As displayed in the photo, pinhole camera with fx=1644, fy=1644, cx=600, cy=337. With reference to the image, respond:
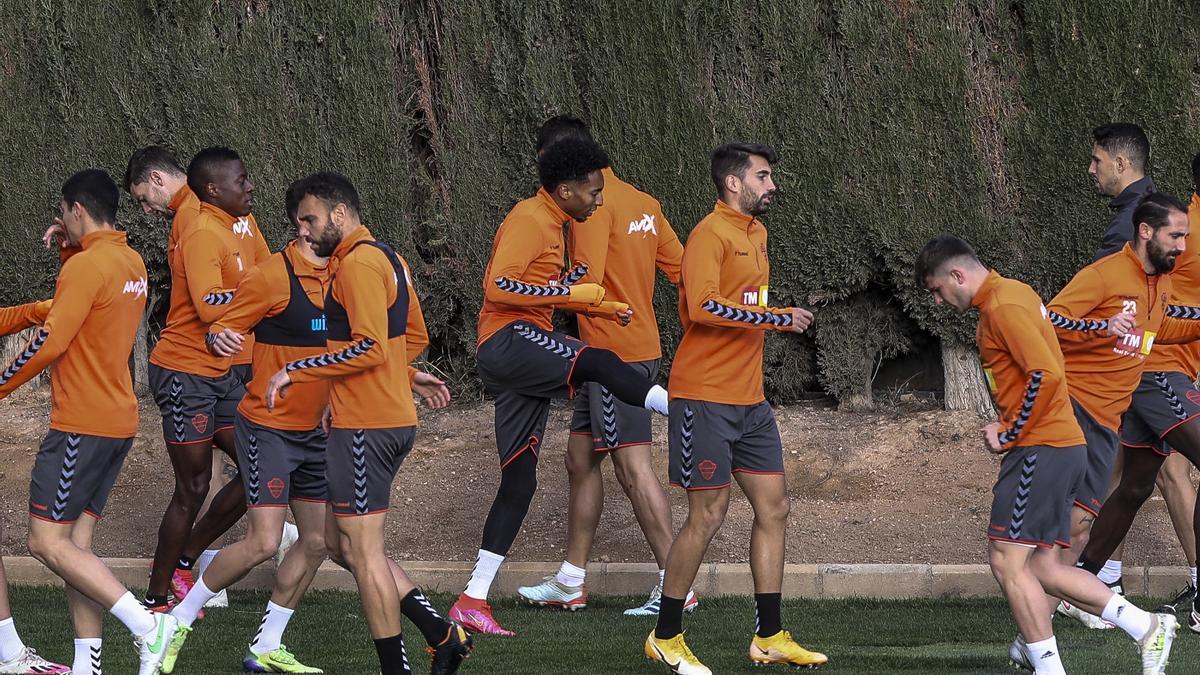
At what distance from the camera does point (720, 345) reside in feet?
24.0

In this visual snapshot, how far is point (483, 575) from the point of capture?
322 inches

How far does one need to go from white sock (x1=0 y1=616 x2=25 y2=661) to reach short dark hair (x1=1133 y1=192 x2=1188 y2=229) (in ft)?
17.4

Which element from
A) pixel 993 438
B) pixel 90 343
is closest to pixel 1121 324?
pixel 993 438

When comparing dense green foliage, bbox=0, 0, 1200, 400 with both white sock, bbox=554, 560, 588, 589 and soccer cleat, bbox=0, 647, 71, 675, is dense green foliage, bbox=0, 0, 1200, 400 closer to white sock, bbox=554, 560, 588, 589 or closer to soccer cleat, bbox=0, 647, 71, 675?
white sock, bbox=554, 560, 588, 589

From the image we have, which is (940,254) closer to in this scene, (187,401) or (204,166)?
(204,166)

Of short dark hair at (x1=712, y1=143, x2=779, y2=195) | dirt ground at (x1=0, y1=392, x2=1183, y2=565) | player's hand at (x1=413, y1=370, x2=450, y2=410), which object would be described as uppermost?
short dark hair at (x1=712, y1=143, x2=779, y2=195)

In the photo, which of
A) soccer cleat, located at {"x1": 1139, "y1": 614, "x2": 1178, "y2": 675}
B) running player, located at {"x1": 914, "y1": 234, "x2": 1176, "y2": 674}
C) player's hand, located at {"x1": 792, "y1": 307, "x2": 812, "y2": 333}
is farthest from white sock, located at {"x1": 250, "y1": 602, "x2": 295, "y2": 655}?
soccer cleat, located at {"x1": 1139, "y1": 614, "x2": 1178, "y2": 675}

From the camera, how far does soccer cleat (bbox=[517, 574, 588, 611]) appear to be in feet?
28.6

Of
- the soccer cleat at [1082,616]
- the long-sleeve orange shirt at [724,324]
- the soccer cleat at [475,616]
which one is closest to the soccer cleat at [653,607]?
the soccer cleat at [475,616]

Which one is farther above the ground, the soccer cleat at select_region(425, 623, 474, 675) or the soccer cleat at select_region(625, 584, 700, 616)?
the soccer cleat at select_region(425, 623, 474, 675)

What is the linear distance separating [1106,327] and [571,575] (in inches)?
121

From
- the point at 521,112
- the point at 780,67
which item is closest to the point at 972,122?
the point at 780,67

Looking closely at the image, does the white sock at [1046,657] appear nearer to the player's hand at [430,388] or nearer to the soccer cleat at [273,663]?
the player's hand at [430,388]

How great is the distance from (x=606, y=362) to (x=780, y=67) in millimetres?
4380
